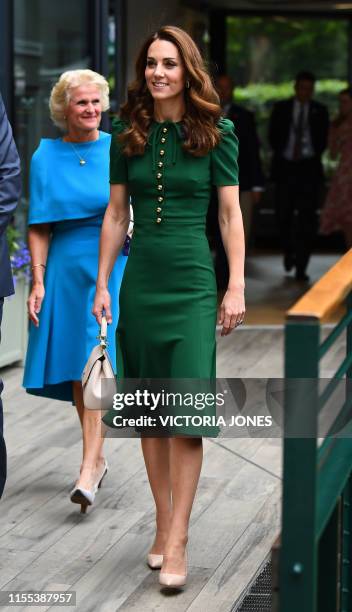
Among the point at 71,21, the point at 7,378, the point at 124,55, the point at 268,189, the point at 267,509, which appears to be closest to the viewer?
the point at 267,509

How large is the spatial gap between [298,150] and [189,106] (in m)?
8.52

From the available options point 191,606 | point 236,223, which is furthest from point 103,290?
point 191,606

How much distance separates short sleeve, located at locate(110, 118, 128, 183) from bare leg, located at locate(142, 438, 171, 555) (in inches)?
35.0

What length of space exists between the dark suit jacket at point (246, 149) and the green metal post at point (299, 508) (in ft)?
28.1

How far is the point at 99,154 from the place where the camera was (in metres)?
4.96

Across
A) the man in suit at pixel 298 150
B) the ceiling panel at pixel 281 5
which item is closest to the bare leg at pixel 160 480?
the man in suit at pixel 298 150

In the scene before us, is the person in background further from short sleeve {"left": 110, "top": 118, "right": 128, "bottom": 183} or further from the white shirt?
short sleeve {"left": 110, "top": 118, "right": 128, "bottom": 183}

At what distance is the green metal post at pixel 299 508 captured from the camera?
2.61 metres

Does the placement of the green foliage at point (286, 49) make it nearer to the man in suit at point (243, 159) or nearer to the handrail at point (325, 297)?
the man in suit at point (243, 159)

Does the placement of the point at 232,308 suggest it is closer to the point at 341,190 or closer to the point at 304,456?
the point at 304,456

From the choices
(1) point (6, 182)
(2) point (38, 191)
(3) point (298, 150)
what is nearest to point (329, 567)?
(1) point (6, 182)

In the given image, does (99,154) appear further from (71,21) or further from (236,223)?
(71,21)

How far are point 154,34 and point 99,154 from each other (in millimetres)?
1002

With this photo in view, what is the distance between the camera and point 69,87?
485 centimetres
